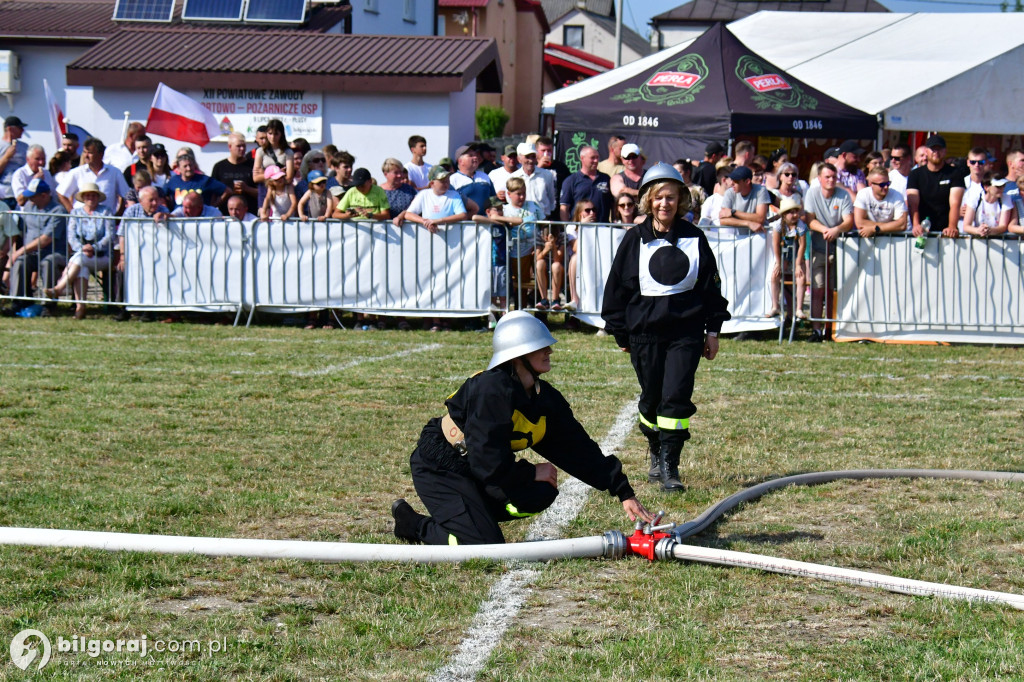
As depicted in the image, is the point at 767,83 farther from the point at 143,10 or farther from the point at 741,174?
the point at 143,10

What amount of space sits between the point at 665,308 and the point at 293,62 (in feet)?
63.6

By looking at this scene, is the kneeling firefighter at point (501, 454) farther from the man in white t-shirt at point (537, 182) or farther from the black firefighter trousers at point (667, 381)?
the man in white t-shirt at point (537, 182)

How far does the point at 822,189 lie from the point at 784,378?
11.3 ft

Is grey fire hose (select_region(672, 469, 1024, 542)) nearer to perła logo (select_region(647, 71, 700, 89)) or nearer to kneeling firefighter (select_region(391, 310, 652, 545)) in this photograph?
kneeling firefighter (select_region(391, 310, 652, 545))

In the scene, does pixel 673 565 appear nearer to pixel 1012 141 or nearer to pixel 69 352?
pixel 69 352

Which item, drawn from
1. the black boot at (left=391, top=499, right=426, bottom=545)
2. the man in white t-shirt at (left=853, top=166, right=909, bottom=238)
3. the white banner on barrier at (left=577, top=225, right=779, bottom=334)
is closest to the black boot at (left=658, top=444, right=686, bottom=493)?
the black boot at (left=391, top=499, right=426, bottom=545)

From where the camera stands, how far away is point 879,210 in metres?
13.0

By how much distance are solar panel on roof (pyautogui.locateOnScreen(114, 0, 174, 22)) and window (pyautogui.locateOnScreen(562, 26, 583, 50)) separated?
53.5m

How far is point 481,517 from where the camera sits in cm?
538

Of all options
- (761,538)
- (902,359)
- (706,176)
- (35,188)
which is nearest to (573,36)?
(706,176)

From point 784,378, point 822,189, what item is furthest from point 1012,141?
point 784,378

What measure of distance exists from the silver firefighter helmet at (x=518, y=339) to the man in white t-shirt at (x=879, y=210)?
8664 mm

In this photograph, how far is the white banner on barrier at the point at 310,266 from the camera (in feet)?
44.4

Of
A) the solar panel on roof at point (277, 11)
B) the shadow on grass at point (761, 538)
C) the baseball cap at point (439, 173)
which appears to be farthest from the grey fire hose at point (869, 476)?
the solar panel on roof at point (277, 11)
